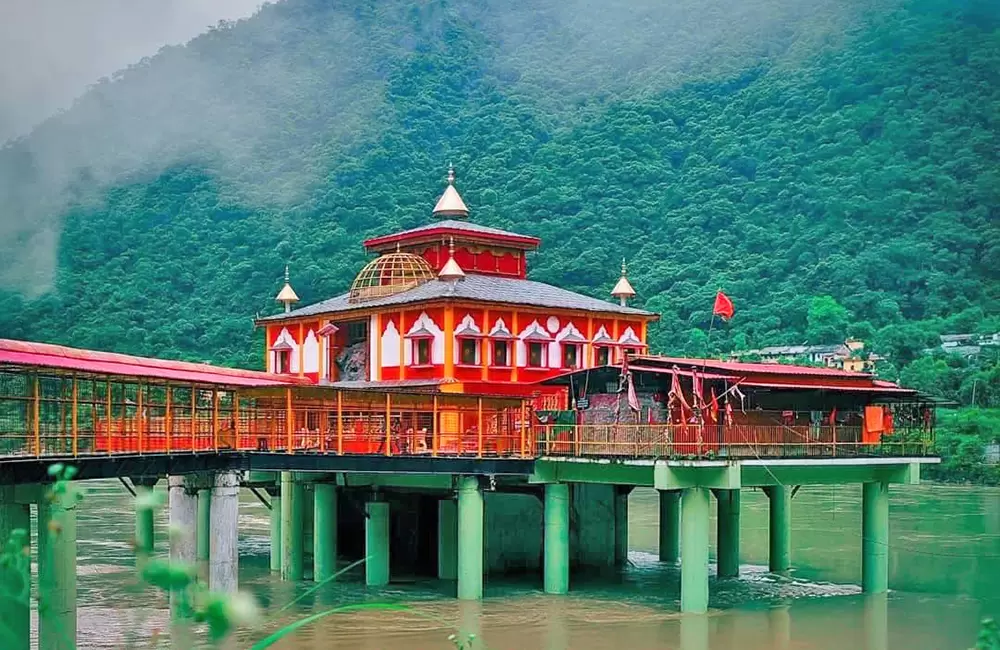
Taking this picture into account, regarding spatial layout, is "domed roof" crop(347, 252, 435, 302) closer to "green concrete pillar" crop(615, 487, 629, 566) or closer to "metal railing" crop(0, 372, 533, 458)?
"metal railing" crop(0, 372, 533, 458)

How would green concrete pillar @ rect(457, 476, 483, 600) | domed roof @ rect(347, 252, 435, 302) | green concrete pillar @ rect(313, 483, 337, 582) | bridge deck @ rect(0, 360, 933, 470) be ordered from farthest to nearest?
domed roof @ rect(347, 252, 435, 302) → green concrete pillar @ rect(313, 483, 337, 582) → green concrete pillar @ rect(457, 476, 483, 600) → bridge deck @ rect(0, 360, 933, 470)

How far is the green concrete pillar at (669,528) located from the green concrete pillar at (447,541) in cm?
809

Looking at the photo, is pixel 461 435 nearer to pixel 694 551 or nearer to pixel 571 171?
pixel 694 551

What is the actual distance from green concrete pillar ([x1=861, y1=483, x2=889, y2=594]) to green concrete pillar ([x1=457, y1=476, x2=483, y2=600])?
1033 cm

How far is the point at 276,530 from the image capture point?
4291 centimetres

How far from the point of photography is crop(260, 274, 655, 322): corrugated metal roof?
41906mm

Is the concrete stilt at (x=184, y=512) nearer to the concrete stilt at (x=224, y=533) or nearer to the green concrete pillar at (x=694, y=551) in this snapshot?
the concrete stilt at (x=224, y=533)

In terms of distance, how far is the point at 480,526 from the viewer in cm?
3366

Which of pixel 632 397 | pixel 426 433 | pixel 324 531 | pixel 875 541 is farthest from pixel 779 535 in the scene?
pixel 324 531

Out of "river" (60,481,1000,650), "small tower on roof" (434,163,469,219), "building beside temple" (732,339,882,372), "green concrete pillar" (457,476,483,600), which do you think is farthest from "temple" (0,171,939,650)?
"building beside temple" (732,339,882,372)

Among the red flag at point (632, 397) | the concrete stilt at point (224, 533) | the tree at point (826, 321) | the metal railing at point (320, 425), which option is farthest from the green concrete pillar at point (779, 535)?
the tree at point (826, 321)

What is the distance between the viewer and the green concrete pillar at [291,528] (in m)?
39.0

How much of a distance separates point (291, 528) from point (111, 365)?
1358 centimetres

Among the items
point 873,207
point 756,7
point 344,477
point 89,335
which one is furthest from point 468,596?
point 756,7
